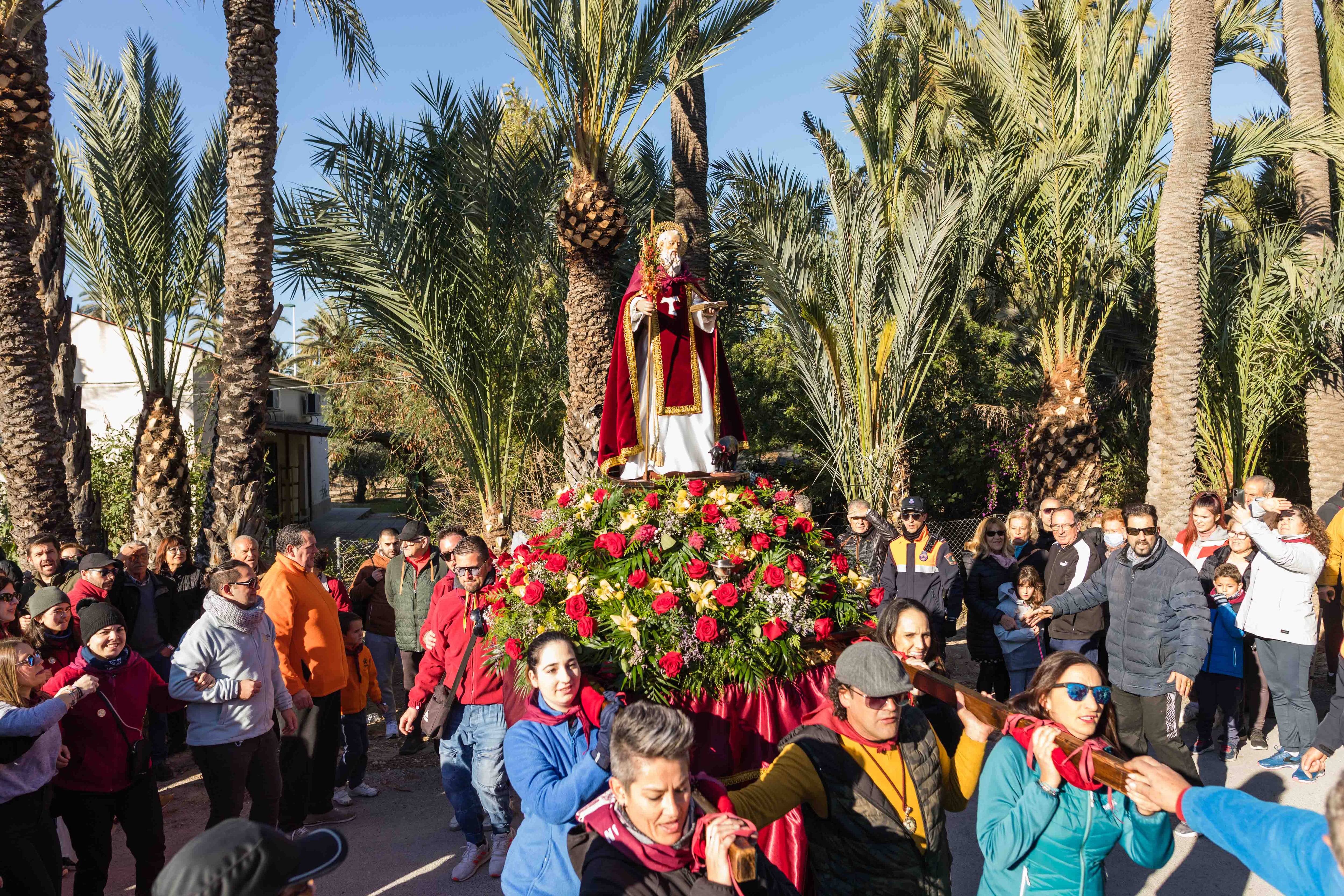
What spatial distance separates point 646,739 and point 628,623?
180cm

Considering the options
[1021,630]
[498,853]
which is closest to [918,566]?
[1021,630]

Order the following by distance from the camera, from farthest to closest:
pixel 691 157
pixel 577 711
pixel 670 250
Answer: pixel 691 157 < pixel 670 250 < pixel 577 711

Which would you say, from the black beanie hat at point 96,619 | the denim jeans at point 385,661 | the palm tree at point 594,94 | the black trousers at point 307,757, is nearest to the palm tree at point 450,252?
the palm tree at point 594,94

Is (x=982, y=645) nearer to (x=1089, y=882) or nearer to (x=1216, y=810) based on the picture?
(x=1089, y=882)

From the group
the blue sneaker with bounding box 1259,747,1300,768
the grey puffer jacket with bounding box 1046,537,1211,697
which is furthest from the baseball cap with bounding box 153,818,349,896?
the blue sneaker with bounding box 1259,747,1300,768

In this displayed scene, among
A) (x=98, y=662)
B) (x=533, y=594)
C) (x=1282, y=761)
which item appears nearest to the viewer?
(x=98, y=662)

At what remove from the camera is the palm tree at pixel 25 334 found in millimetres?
7961

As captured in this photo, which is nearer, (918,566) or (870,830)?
(870,830)

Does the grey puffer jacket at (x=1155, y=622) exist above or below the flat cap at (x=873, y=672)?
below

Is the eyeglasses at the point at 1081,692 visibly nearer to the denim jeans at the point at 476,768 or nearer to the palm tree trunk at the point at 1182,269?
the denim jeans at the point at 476,768

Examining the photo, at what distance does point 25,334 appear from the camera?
327 inches

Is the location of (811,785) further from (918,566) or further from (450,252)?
(450,252)

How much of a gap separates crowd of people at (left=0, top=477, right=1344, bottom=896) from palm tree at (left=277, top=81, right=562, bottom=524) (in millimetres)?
3045

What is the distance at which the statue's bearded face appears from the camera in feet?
19.1
